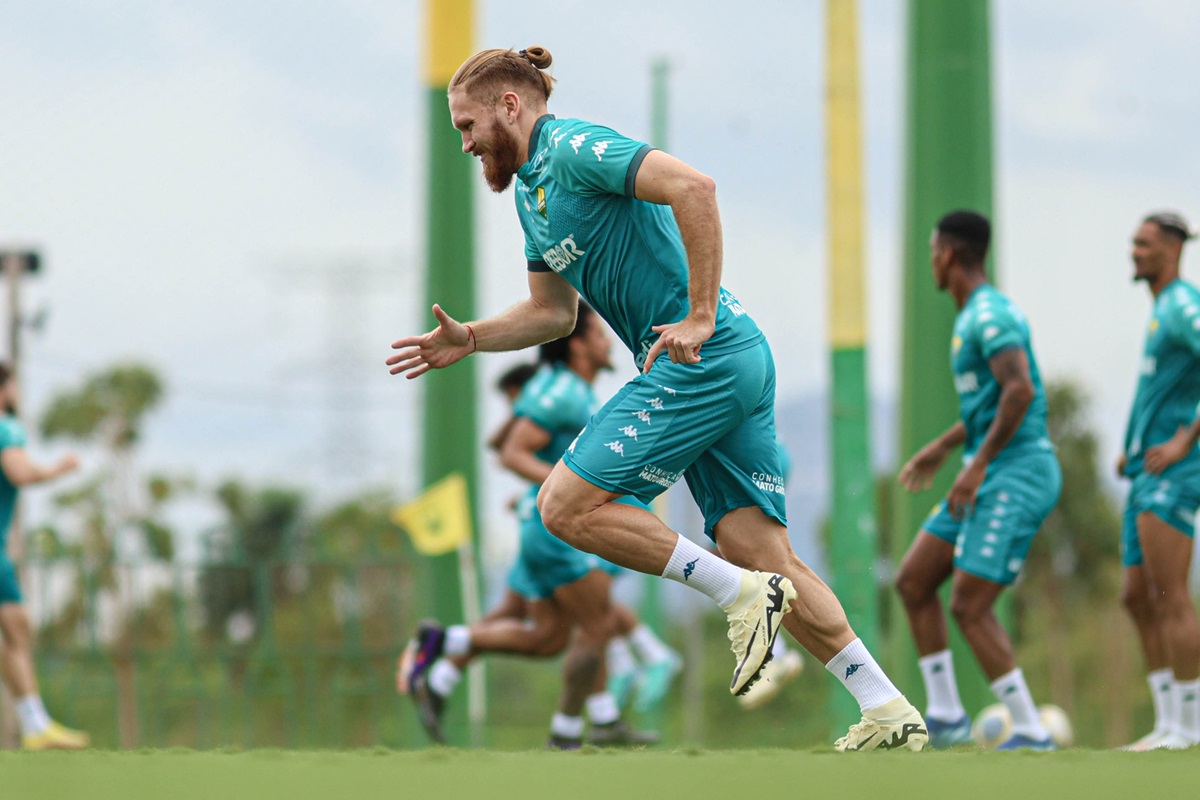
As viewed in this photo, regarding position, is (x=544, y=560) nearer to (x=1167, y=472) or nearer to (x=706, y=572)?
(x=1167, y=472)

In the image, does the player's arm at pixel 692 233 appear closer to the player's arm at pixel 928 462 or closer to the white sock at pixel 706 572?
the white sock at pixel 706 572

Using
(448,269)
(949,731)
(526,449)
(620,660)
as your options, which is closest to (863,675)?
(949,731)

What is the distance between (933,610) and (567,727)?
237cm

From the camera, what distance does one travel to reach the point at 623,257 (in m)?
5.25

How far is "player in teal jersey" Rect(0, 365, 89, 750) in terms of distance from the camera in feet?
32.8

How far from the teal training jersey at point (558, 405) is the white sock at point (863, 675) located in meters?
4.03

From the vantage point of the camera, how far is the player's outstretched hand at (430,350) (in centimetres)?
546

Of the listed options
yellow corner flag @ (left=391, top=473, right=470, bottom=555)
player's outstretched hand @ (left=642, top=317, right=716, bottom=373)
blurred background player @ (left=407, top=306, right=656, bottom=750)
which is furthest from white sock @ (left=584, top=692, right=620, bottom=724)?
yellow corner flag @ (left=391, top=473, right=470, bottom=555)

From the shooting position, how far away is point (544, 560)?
30.0ft

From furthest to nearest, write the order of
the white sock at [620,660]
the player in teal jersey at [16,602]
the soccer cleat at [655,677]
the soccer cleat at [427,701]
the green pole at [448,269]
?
1. the green pole at [448,269]
2. the white sock at [620,660]
3. the soccer cleat at [655,677]
4. the soccer cleat at [427,701]
5. the player in teal jersey at [16,602]

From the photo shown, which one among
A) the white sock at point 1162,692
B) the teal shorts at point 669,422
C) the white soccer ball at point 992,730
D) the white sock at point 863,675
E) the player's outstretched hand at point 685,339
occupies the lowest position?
the white soccer ball at point 992,730

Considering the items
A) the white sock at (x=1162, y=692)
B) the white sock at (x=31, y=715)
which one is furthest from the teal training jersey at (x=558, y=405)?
the white sock at (x=31, y=715)

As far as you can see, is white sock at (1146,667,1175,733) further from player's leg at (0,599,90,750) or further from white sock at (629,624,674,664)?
player's leg at (0,599,90,750)

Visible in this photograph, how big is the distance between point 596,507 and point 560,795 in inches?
72.2
